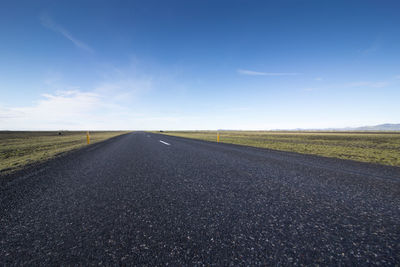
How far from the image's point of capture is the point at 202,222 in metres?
2.42

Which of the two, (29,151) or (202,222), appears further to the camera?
(29,151)

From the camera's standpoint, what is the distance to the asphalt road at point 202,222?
1.75 m

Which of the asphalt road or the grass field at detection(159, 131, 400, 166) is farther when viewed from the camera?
the grass field at detection(159, 131, 400, 166)

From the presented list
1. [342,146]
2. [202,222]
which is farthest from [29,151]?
[342,146]

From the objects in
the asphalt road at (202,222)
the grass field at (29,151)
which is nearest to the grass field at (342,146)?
the asphalt road at (202,222)

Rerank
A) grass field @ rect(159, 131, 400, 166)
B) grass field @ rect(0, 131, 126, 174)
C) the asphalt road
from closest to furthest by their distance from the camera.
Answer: the asphalt road
grass field @ rect(0, 131, 126, 174)
grass field @ rect(159, 131, 400, 166)

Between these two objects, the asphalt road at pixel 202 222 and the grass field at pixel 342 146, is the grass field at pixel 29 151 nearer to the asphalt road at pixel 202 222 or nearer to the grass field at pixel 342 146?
the asphalt road at pixel 202 222

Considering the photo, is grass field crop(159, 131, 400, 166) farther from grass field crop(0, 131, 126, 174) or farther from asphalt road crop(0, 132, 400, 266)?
grass field crop(0, 131, 126, 174)

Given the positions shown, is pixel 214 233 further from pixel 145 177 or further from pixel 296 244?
pixel 145 177

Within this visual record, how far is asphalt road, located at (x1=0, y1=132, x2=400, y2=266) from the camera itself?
69.1 inches

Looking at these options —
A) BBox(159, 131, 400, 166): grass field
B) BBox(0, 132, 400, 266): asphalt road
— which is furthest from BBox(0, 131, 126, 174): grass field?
BBox(159, 131, 400, 166): grass field

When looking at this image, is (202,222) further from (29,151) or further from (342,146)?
(342,146)

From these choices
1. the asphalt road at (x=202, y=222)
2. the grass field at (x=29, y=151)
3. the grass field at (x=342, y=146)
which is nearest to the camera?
the asphalt road at (x=202, y=222)

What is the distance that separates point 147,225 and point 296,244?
1871mm
